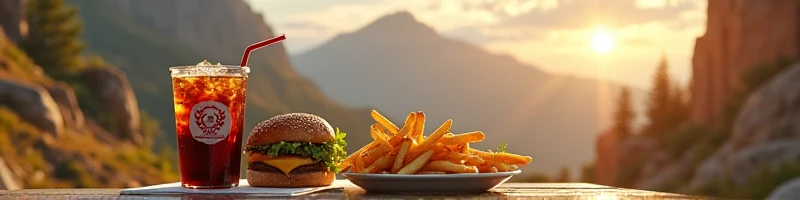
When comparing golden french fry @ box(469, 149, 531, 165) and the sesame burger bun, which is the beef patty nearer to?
the sesame burger bun

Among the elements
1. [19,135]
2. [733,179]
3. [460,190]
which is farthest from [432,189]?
[19,135]

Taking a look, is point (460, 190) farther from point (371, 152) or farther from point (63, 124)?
point (63, 124)

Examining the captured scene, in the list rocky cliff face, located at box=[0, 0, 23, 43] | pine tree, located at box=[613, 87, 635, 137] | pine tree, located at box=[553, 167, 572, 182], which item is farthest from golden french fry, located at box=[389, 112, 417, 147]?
pine tree, located at box=[553, 167, 572, 182]

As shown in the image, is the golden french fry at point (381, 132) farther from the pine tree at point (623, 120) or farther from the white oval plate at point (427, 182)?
the pine tree at point (623, 120)

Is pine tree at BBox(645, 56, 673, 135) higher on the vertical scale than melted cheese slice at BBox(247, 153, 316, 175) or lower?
lower

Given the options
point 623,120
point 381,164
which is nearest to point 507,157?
point 381,164

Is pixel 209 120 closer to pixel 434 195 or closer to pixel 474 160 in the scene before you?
pixel 434 195
